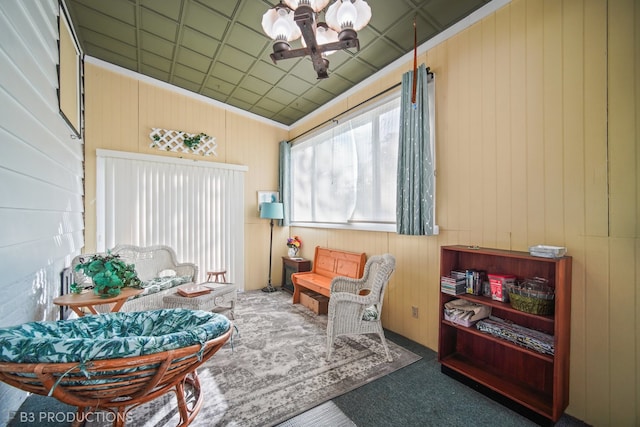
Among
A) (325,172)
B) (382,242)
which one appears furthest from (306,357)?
(325,172)

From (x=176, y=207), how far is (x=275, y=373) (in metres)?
2.89

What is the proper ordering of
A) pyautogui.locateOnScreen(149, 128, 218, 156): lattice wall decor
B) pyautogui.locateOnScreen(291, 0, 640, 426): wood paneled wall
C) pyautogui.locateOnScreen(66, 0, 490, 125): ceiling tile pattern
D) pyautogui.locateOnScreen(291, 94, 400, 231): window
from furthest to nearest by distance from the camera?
pyautogui.locateOnScreen(149, 128, 218, 156): lattice wall decor < pyautogui.locateOnScreen(291, 94, 400, 231): window < pyautogui.locateOnScreen(66, 0, 490, 125): ceiling tile pattern < pyautogui.locateOnScreen(291, 0, 640, 426): wood paneled wall

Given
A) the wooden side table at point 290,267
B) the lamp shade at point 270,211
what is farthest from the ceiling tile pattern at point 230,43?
the wooden side table at point 290,267

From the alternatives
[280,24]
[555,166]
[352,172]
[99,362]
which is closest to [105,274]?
[99,362]

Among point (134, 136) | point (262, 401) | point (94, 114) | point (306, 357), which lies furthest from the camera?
point (134, 136)

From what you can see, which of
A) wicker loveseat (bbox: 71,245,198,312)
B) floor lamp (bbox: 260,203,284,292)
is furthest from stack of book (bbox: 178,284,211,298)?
floor lamp (bbox: 260,203,284,292)

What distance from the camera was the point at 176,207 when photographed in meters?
3.92

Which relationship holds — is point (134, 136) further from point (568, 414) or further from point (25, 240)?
point (568, 414)

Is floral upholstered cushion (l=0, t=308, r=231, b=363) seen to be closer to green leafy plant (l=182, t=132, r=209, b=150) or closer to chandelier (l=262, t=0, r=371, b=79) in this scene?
chandelier (l=262, t=0, r=371, b=79)

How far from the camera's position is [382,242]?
10.0 feet

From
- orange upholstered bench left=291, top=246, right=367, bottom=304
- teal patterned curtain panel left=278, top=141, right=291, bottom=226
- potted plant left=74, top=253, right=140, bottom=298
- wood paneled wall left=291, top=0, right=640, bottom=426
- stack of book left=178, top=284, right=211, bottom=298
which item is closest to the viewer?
wood paneled wall left=291, top=0, right=640, bottom=426

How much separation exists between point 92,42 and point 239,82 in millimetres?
1650

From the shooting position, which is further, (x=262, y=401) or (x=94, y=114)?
(x=94, y=114)

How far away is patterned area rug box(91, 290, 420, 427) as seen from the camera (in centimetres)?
166
